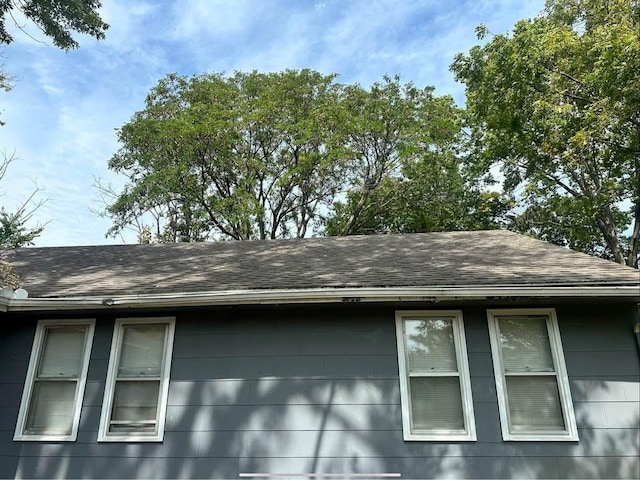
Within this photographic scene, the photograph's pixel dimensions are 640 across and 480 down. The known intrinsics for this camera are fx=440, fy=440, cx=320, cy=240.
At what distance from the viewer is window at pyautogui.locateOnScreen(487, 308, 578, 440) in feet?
14.7

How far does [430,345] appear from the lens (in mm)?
4887

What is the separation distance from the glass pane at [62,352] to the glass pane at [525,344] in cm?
486

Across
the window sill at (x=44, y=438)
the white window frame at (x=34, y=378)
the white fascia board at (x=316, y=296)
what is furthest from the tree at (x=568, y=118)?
the window sill at (x=44, y=438)

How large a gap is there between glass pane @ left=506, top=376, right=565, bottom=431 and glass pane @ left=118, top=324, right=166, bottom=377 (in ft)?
12.8

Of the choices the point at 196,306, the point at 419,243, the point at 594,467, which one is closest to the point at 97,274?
the point at 196,306

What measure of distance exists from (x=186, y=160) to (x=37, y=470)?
13.6 m

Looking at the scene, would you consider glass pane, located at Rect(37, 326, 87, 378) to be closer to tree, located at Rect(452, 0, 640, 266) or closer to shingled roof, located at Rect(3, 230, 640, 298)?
shingled roof, located at Rect(3, 230, 640, 298)

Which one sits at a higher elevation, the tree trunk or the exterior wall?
the tree trunk

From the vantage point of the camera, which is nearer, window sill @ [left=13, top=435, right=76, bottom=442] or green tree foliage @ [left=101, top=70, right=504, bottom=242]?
window sill @ [left=13, top=435, right=76, bottom=442]

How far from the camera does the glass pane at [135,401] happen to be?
4895 millimetres

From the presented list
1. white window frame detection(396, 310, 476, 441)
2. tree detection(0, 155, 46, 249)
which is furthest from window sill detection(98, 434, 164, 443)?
tree detection(0, 155, 46, 249)

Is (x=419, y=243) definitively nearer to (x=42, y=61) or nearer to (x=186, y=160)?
(x=42, y=61)

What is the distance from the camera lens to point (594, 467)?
14.0 ft

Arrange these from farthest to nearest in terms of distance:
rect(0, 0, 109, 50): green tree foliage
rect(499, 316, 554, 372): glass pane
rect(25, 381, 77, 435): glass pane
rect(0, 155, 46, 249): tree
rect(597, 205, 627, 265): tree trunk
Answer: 1. rect(597, 205, 627, 265): tree trunk
2. rect(0, 155, 46, 249): tree
3. rect(0, 0, 109, 50): green tree foliage
4. rect(25, 381, 77, 435): glass pane
5. rect(499, 316, 554, 372): glass pane
